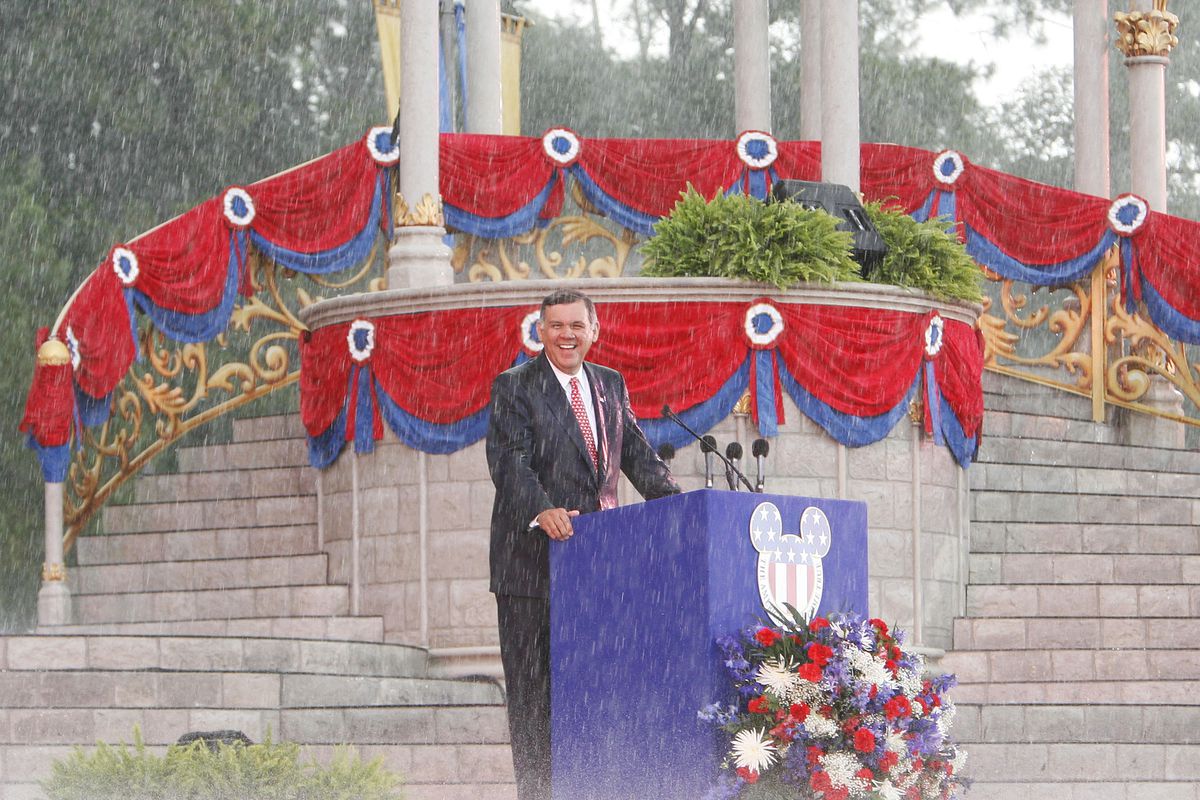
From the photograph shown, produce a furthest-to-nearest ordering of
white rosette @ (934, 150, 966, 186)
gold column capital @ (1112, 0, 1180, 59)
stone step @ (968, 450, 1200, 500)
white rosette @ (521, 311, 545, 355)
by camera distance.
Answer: gold column capital @ (1112, 0, 1180, 59), white rosette @ (934, 150, 966, 186), stone step @ (968, 450, 1200, 500), white rosette @ (521, 311, 545, 355)

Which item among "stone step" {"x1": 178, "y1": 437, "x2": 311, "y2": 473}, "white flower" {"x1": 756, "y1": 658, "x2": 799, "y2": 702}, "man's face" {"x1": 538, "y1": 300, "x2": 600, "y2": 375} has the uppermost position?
"man's face" {"x1": 538, "y1": 300, "x2": 600, "y2": 375}

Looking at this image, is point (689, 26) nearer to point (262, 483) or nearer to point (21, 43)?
point (21, 43)

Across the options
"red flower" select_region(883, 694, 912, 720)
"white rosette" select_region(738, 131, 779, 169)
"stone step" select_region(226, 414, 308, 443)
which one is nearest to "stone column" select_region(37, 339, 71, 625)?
"stone step" select_region(226, 414, 308, 443)

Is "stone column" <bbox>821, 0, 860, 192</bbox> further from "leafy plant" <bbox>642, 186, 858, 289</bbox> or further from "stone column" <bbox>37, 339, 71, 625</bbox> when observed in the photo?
"stone column" <bbox>37, 339, 71, 625</bbox>

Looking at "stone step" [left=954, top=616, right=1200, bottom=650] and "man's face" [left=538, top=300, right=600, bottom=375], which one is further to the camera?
"stone step" [left=954, top=616, right=1200, bottom=650]

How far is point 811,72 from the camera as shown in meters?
19.9

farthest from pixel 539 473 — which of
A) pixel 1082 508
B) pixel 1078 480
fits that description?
pixel 1078 480

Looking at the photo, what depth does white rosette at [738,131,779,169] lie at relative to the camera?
1730cm

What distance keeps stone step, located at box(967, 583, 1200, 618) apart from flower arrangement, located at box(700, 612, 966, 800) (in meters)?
7.02

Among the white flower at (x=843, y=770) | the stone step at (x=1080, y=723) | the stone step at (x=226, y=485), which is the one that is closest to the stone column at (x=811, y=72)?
the stone step at (x=226, y=485)

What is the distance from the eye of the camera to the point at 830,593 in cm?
774

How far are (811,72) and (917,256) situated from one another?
583cm

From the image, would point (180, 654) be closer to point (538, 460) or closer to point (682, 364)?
Result: point (682, 364)

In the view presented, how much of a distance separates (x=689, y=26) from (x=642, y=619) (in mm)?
25398
